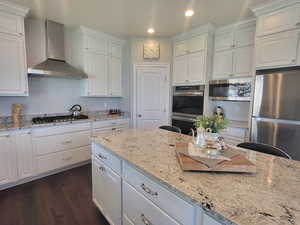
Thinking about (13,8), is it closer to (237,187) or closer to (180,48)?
(180,48)

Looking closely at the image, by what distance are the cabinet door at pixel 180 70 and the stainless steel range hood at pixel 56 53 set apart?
1.93 metres

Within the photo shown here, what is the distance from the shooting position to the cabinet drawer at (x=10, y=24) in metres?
2.31

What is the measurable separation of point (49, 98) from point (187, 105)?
9.13 ft

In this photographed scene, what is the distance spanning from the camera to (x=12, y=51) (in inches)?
95.2

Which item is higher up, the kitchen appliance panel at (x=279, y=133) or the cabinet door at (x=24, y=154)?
the kitchen appliance panel at (x=279, y=133)

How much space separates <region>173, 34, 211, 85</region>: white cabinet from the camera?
10.3ft

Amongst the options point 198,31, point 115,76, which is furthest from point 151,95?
point 198,31

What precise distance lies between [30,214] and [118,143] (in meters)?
1.41

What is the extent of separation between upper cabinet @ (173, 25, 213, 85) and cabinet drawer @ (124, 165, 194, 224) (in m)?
2.54

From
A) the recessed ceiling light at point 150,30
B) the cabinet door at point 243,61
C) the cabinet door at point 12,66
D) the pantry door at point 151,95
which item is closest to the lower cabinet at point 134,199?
the cabinet door at point 12,66

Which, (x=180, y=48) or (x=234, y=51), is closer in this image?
(x=234, y=51)

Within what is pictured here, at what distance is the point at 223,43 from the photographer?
3.11 metres

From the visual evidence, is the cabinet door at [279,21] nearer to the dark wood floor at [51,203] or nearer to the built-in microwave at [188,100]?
the built-in microwave at [188,100]

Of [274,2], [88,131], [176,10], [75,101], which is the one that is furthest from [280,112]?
[75,101]
